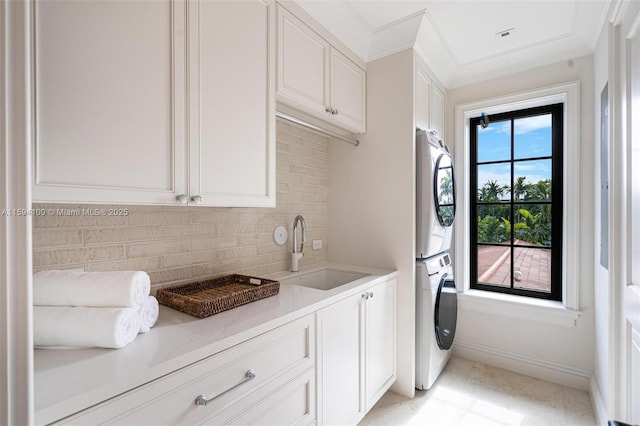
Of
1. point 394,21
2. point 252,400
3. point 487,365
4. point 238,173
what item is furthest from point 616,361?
point 394,21

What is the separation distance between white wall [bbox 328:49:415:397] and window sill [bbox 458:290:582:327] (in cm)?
92

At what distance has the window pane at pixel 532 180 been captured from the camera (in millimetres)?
2535

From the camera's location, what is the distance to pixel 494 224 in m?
2.75

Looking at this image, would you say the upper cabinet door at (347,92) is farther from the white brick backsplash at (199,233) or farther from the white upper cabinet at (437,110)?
the white upper cabinet at (437,110)

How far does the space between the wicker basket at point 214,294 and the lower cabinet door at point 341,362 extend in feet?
1.04

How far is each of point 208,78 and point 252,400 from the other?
1.25m

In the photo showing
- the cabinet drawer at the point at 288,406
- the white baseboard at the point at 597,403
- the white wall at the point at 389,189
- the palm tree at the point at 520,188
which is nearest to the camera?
the cabinet drawer at the point at 288,406

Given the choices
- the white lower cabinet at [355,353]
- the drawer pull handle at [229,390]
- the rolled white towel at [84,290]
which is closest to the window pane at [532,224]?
the white lower cabinet at [355,353]

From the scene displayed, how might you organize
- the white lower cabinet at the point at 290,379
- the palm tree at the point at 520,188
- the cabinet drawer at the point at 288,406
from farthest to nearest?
the palm tree at the point at 520,188 < the cabinet drawer at the point at 288,406 < the white lower cabinet at the point at 290,379

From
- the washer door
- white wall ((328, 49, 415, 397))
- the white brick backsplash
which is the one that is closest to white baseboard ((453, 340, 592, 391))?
the washer door

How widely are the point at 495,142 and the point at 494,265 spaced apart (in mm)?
1126

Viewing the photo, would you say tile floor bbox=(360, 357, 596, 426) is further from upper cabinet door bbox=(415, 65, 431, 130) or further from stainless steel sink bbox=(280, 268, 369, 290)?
upper cabinet door bbox=(415, 65, 431, 130)

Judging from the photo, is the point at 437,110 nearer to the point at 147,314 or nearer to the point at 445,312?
the point at 445,312

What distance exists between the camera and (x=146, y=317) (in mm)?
1029
